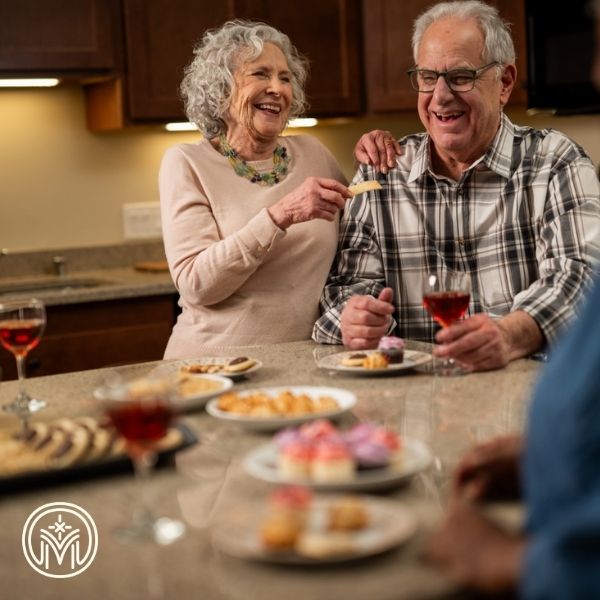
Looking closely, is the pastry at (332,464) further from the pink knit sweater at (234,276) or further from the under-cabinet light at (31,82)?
the under-cabinet light at (31,82)

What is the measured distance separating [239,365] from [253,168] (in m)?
0.82

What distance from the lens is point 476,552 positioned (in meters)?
0.93

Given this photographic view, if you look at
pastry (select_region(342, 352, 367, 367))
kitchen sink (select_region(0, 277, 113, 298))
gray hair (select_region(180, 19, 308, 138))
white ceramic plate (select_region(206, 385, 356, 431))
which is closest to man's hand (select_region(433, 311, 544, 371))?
pastry (select_region(342, 352, 367, 367))

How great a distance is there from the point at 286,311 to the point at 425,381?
68 cm

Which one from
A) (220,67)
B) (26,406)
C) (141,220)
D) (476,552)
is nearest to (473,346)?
(26,406)

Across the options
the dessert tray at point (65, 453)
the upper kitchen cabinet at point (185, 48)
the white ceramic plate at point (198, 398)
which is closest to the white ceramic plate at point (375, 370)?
the white ceramic plate at point (198, 398)

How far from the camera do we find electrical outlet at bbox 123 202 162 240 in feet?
12.8

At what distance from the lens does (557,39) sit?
12.3ft

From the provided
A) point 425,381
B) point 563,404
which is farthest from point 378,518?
point 425,381

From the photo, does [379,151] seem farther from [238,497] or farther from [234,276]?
[238,497]

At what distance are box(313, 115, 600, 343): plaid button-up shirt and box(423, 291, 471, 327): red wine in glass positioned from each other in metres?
0.40

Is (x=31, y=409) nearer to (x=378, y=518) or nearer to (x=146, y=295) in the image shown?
(x=378, y=518)

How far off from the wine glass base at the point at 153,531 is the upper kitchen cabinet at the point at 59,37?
257 centimetres

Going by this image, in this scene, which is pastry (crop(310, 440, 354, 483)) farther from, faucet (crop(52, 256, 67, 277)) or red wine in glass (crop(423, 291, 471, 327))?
faucet (crop(52, 256, 67, 277))
